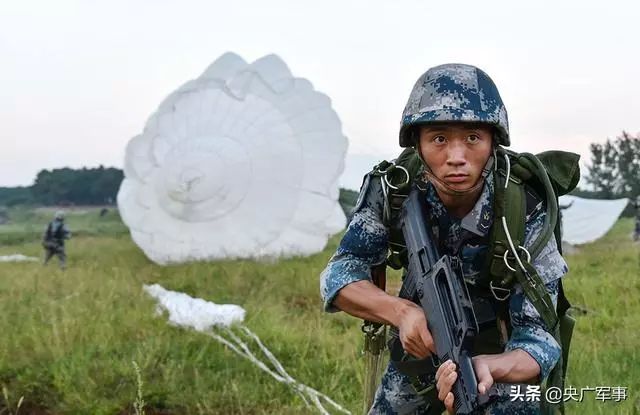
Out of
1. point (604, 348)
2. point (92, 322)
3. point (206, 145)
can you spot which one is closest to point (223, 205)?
point (206, 145)

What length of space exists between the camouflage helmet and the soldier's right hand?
0.50m

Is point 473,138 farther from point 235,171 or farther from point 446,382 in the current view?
point 235,171

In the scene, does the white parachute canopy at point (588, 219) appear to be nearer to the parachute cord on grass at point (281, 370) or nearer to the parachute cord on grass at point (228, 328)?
the parachute cord on grass at point (228, 328)

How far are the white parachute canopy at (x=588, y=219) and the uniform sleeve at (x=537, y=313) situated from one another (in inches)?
614

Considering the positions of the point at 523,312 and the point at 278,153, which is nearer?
the point at 523,312

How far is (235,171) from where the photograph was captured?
1276cm

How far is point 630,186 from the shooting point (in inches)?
1425

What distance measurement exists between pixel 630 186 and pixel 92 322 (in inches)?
1351

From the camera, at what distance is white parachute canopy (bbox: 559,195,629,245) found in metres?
17.6

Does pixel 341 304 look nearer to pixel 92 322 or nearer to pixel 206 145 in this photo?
pixel 92 322

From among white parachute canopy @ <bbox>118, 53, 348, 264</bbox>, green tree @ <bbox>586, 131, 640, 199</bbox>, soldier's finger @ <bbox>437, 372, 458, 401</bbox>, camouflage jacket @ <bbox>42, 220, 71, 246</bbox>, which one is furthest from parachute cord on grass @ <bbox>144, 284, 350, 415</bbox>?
green tree @ <bbox>586, 131, 640, 199</bbox>

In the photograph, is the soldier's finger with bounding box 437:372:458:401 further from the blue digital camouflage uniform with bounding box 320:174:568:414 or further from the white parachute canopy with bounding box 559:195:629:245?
the white parachute canopy with bounding box 559:195:629:245

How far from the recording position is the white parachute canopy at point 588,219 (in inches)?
695

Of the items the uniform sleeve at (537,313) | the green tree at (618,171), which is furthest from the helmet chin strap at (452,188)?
the green tree at (618,171)
